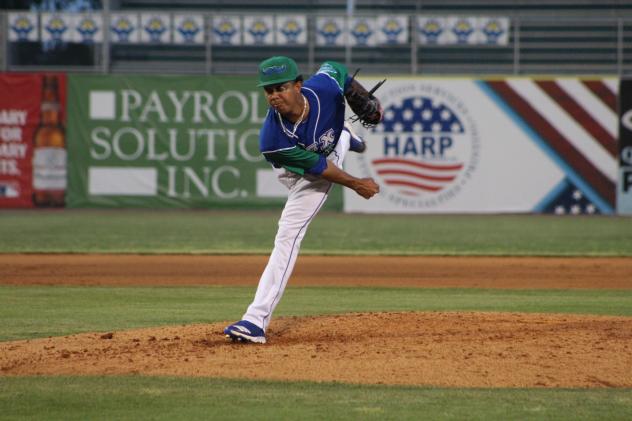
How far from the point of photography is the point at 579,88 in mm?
18641

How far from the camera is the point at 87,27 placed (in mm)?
19375

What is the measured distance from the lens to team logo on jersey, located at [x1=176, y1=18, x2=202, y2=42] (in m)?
19.6

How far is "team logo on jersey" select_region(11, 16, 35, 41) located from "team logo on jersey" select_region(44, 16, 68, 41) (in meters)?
0.33

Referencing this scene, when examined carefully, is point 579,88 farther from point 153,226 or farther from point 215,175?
point 153,226

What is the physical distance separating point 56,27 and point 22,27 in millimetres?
683

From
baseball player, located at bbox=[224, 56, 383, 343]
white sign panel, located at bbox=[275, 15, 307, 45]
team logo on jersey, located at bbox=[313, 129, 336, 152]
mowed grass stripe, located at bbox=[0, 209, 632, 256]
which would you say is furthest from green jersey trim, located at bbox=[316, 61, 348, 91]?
white sign panel, located at bbox=[275, 15, 307, 45]

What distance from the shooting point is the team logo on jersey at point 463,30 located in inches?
776

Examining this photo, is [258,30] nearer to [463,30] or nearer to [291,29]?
[291,29]

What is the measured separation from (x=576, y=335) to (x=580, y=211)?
43.6 feet

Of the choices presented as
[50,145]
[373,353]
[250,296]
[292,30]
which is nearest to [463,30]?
[292,30]

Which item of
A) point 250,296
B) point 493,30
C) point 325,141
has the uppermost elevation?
point 493,30

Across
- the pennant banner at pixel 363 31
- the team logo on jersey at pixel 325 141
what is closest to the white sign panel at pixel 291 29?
the pennant banner at pixel 363 31

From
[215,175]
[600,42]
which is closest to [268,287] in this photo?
[215,175]

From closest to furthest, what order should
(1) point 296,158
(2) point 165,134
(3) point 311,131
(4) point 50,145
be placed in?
1. (1) point 296,158
2. (3) point 311,131
3. (4) point 50,145
4. (2) point 165,134
